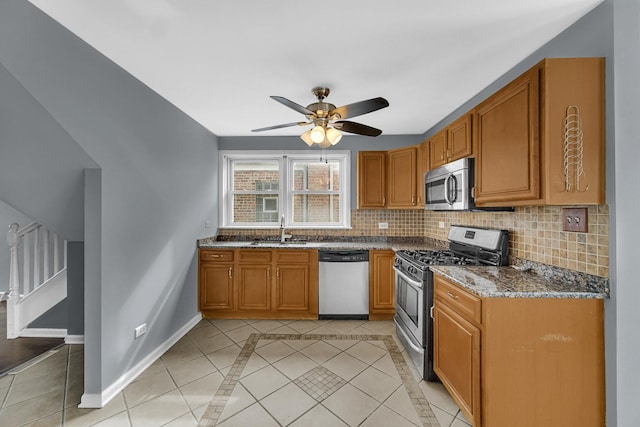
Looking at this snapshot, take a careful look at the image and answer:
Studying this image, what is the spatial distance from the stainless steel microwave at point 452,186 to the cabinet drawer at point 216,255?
2.39 meters

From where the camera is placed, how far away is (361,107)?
1917 mm

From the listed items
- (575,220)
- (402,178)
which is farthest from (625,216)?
(402,178)

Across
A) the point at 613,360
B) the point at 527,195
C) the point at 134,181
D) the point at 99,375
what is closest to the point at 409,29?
the point at 527,195

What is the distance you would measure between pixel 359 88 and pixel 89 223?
2.30m

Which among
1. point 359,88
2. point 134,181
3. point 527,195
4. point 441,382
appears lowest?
point 441,382

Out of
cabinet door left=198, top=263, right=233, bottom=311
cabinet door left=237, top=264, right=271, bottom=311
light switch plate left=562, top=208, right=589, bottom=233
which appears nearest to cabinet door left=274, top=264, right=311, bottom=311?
cabinet door left=237, top=264, right=271, bottom=311

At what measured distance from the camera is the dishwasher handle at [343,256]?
321 cm

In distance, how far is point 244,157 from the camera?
3889 mm

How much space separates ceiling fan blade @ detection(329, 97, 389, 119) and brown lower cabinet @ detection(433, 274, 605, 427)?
1.37m

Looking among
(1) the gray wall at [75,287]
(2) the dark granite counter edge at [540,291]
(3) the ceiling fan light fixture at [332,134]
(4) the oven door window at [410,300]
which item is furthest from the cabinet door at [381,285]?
(1) the gray wall at [75,287]

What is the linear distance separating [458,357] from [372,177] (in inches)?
91.4

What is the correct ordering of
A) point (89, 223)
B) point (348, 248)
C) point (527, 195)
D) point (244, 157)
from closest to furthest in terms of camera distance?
point (527, 195) → point (89, 223) → point (348, 248) → point (244, 157)

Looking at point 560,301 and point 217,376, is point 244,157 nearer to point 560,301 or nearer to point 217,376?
point 217,376

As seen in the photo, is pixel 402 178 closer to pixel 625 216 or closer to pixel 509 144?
pixel 509 144
